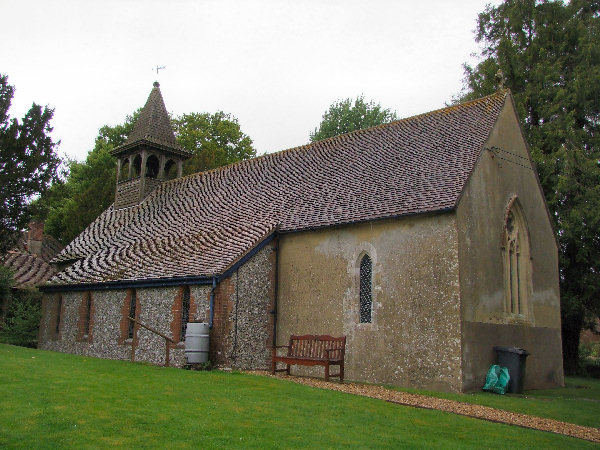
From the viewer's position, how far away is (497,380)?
50.8ft

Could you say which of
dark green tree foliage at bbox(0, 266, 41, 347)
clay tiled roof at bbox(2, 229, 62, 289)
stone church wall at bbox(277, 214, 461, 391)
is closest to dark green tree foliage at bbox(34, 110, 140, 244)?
clay tiled roof at bbox(2, 229, 62, 289)

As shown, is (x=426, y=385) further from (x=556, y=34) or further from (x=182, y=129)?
(x=182, y=129)

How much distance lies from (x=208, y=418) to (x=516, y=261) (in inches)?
505

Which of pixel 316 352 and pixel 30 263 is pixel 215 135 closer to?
pixel 30 263

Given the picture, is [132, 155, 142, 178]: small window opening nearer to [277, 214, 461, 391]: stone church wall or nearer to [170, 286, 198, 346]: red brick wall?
[170, 286, 198, 346]: red brick wall

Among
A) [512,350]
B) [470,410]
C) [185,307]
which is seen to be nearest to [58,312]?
[185,307]

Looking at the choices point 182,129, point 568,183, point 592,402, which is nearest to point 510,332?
point 592,402

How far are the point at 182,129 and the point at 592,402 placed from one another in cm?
3843

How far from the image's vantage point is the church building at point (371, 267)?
15.7 meters

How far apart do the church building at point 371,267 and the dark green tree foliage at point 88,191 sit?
11626 millimetres

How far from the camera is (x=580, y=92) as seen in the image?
26188 mm

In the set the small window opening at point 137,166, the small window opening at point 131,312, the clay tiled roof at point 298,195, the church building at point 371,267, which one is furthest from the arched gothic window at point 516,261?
the small window opening at point 137,166

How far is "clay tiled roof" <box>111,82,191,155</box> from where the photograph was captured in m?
29.9

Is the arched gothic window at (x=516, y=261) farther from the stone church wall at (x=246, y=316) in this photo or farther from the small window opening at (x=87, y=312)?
the small window opening at (x=87, y=312)
